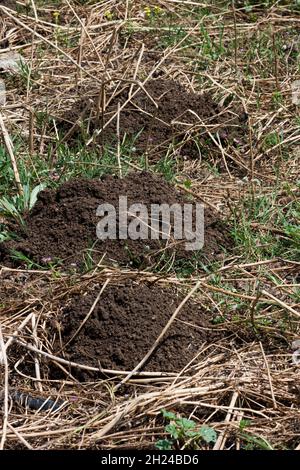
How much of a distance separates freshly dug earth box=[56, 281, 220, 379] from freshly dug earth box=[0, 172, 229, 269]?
319 mm

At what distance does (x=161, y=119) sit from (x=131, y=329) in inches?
71.1

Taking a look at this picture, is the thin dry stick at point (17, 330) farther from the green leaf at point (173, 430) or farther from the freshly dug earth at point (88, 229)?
the green leaf at point (173, 430)

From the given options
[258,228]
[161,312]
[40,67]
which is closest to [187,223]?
[258,228]

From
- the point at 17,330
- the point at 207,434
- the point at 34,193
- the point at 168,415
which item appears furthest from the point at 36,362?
the point at 34,193

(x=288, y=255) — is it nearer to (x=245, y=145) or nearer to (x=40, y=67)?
(x=245, y=145)

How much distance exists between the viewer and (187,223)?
14.5ft

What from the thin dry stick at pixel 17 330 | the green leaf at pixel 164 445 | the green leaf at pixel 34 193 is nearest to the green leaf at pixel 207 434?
the green leaf at pixel 164 445

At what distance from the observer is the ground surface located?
11.5ft

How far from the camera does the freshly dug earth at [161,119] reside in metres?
5.17

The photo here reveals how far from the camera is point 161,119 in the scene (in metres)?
5.29

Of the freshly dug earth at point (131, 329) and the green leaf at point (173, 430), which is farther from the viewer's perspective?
the freshly dug earth at point (131, 329)

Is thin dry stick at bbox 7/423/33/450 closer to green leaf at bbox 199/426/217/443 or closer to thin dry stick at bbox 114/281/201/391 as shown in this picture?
thin dry stick at bbox 114/281/201/391

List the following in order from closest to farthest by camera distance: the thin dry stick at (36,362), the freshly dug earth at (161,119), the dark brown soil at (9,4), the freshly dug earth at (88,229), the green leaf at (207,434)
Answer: the green leaf at (207,434) < the thin dry stick at (36,362) < the freshly dug earth at (88,229) < the freshly dug earth at (161,119) < the dark brown soil at (9,4)

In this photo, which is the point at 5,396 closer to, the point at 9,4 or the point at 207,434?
the point at 207,434
